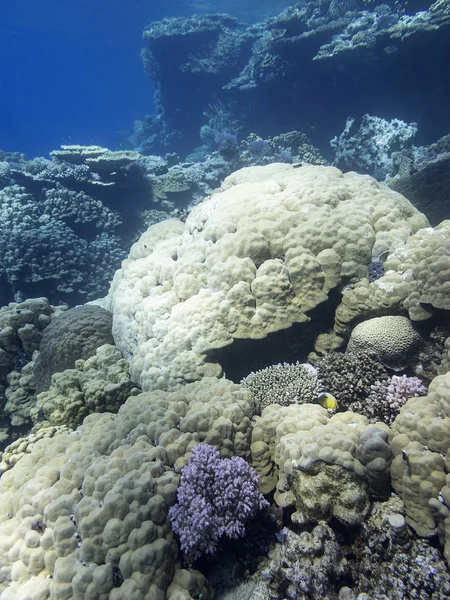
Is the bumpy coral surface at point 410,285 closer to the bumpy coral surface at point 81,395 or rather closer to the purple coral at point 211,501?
the purple coral at point 211,501

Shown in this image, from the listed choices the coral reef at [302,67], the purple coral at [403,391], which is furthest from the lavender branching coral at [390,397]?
the coral reef at [302,67]

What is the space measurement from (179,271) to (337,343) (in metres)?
2.62

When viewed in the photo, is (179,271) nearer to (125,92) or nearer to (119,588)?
(119,588)

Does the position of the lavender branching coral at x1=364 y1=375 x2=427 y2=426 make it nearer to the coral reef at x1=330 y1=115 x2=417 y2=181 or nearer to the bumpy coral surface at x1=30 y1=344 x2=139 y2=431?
the bumpy coral surface at x1=30 y1=344 x2=139 y2=431

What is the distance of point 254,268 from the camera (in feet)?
15.2

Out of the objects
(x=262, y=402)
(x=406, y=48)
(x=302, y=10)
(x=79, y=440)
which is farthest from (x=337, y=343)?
(x=302, y=10)

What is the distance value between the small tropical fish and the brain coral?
982 millimetres

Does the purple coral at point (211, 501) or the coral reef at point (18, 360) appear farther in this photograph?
the coral reef at point (18, 360)

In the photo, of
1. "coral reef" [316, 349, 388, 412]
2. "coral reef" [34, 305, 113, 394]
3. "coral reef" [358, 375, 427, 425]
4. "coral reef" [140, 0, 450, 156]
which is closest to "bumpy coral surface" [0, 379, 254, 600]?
"coral reef" [316, 349, 388, 412]

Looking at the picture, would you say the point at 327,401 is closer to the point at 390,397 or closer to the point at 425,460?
the point at 390,397

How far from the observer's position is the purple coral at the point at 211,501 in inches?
102

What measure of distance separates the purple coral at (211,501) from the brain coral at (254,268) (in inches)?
59.3

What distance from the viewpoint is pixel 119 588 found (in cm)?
234

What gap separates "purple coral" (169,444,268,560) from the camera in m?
2.60
